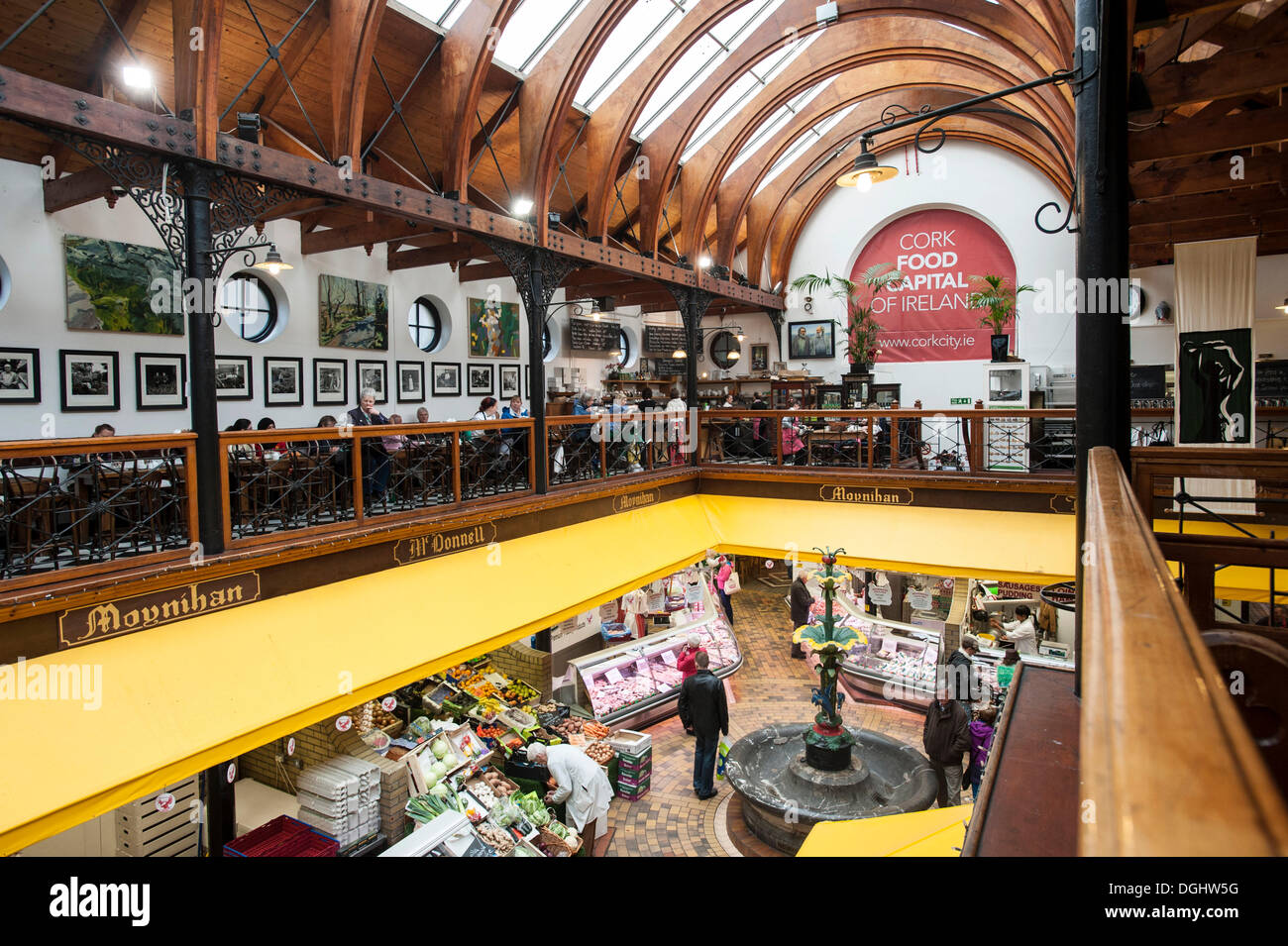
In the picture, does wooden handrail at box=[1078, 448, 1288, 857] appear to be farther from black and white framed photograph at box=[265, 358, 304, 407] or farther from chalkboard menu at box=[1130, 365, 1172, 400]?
chalkboard menu at box=[1130, 365, 1172, 400]

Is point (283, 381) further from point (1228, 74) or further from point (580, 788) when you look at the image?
point (1228, 74)

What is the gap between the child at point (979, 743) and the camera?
29.2 feet

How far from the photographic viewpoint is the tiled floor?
29.3ft

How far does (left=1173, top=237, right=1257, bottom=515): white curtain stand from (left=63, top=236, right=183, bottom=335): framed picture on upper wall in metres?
12.2

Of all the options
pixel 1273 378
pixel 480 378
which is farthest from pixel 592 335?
pixel 1273 378

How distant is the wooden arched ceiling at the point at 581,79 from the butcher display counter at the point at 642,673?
22.1 feet

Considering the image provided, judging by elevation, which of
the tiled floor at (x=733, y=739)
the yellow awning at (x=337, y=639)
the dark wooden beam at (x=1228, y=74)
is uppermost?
the dark wooden beam at (x=1228, y=74)

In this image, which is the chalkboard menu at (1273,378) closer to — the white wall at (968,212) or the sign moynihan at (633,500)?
the white wall at (968,212)

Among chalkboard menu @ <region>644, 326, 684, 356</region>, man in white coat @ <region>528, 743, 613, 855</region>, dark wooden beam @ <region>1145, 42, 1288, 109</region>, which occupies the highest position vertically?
chalkboard menu @ <region>644, 326, 684, 356</region>

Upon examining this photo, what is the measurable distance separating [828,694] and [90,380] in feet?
33.9

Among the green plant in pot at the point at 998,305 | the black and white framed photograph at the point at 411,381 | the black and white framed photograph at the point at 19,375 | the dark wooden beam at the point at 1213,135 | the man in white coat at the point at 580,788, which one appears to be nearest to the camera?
the dark wooden beam at the point at 1213,135

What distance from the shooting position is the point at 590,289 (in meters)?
16.2

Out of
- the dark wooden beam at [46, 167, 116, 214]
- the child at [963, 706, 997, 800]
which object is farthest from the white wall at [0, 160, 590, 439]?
the child at [963, 706, 997, 800]

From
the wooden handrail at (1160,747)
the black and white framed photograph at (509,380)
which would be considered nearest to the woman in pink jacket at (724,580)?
the black and white framed photograph at (509,380)
